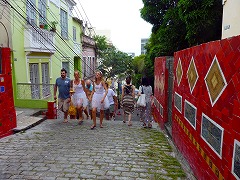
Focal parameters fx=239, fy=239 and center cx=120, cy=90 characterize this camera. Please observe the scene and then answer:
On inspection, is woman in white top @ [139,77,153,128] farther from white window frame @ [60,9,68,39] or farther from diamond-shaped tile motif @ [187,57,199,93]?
white window frame @ [60,9,68,39]

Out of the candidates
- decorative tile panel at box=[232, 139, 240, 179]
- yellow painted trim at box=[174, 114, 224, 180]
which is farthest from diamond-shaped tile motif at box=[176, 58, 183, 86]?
decorative tile panel at box=[232, 139, 240, 179]

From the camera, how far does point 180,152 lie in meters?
4.83

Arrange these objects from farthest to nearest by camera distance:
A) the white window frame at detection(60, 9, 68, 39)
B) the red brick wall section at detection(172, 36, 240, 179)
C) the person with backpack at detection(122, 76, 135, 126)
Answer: the white window frame at detection(60, 9, 68, 39) < the person with backpack at detection(122, 76, 135, 126) < the red brick wall section at detection(172, 36, 240, 179)

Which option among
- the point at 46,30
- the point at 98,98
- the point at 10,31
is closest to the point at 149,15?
the point at 46,30

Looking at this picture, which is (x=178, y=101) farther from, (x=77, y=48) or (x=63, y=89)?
(x=77, y=48)

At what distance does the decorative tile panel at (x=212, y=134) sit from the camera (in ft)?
9.14

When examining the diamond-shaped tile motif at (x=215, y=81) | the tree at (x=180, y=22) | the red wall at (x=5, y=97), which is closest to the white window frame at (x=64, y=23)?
the tree at (x=180, y=22)

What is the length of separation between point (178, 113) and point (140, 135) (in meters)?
1.50

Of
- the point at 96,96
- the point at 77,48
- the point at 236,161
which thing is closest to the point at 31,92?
the point at 96,96

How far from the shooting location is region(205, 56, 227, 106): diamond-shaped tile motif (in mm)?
2740

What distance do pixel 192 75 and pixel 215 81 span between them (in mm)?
1147

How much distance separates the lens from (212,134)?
301 centimetres

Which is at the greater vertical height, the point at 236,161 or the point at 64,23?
the point at 64,23

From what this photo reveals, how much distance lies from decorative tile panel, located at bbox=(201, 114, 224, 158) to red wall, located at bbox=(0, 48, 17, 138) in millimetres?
4737
